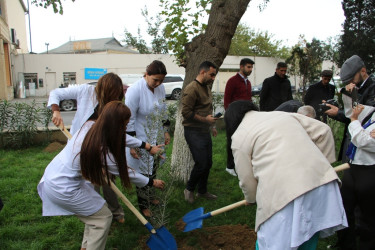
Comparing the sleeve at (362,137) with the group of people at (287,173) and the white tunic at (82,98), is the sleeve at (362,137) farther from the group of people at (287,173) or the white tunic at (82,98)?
the white tunic at (82,98)

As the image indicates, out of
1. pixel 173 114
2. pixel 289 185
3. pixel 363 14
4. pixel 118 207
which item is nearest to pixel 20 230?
pixel 118 207

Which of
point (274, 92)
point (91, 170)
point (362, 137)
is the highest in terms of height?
point (274, 92)

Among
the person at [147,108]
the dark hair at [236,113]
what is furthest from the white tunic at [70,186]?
the dark hair at [236,113]

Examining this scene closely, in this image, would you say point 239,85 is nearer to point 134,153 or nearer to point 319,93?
point 319,93

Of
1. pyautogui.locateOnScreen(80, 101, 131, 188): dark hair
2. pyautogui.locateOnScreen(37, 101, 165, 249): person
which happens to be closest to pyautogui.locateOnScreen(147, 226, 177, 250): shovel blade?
pyautogui.locateOnScreen(37, 101, 165, 249): person

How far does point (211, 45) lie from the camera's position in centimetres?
447

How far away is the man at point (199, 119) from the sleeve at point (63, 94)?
126 cm

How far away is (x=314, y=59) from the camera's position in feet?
29.3

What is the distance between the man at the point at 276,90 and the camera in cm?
554

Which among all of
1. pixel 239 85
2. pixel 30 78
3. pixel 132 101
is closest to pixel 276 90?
pixel 239 85

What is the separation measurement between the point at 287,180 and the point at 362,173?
1.15 m

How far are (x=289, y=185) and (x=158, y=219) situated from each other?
1.71 m

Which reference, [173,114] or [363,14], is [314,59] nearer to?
[363,14]

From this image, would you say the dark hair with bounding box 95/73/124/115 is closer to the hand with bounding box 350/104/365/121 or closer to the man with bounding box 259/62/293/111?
the hand with bounding box 350/104/365/121
